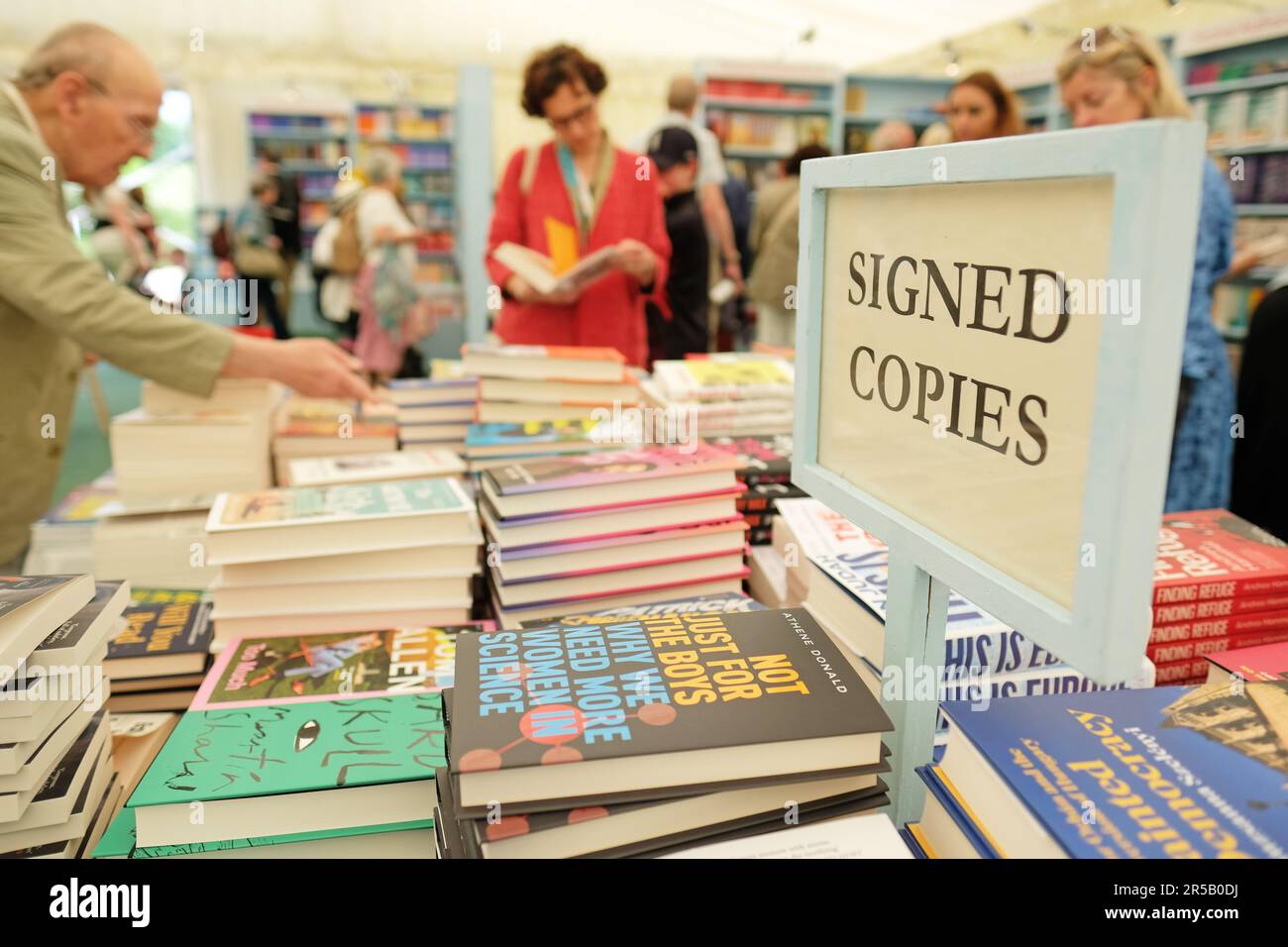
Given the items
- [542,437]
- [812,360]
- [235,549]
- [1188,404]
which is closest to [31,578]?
[235,549]

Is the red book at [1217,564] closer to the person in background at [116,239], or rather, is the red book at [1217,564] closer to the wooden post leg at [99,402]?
the person in background at [116,239]

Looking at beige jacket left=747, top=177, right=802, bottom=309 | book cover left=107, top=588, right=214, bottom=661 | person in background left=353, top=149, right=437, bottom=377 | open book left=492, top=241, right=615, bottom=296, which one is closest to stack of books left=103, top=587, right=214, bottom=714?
book cover left=107, top=588, right=214, bottom=661

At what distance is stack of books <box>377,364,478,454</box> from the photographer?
1841 millimetres

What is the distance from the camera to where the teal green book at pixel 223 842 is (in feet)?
2.47

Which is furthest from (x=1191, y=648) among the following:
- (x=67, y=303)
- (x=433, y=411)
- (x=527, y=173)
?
(x=527, y=173)

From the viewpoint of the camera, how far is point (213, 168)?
41.4ft

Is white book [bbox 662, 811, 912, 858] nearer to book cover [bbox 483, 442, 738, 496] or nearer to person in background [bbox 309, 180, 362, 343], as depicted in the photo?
book cover [bbox 483, 442, 738, 496]

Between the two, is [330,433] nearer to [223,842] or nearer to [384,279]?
[223,842]

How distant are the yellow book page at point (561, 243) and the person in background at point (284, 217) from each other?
6.72 meters

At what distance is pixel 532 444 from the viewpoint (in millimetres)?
1575

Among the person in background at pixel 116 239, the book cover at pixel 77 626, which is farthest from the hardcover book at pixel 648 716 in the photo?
the person in background at pixel 116 239

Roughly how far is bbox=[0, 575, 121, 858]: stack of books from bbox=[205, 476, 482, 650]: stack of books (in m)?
0.26

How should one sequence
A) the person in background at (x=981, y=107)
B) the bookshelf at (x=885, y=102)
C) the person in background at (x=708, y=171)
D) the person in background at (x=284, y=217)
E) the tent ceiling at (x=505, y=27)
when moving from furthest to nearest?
the bookshelf at (x=885, y=102) → the tent ceiling at (x=505, y=27) → the person in background at (x=284, y=217) → the person in background at (x=708, y=171) → the person in background at (x=981, y=107)

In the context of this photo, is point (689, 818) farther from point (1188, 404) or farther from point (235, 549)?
point (1188, 404)
